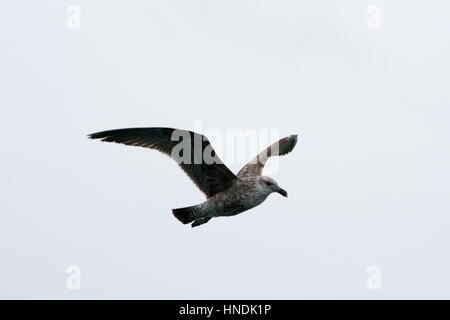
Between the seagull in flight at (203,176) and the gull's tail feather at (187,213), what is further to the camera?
the gull's tail feather at (187,213)

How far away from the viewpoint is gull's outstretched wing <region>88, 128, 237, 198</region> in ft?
52.2

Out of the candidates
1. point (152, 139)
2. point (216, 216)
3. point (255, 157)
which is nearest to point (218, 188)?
point (216, 216)

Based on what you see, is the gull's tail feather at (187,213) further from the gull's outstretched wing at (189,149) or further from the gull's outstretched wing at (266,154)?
the gull's outstretched wing at (266,154)

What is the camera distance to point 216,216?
16.8 metres

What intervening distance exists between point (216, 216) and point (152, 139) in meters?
2.19

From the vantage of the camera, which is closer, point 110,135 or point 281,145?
point 110,135

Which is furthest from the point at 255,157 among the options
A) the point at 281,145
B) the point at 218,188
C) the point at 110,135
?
the point at 110,135

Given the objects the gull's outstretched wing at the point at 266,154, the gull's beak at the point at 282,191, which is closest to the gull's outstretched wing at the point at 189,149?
the gull's beak at the point at 282,191

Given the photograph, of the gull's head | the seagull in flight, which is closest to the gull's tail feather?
the seagull in flight

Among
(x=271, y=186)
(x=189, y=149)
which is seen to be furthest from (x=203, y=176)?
(x=271, y=186)

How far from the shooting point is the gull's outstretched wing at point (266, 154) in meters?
18.7

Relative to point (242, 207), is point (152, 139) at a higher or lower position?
higher

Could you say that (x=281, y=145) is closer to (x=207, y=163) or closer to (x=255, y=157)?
(x=255, y=157)

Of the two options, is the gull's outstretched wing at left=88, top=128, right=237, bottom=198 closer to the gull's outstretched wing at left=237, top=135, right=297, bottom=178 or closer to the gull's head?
the gull's head
